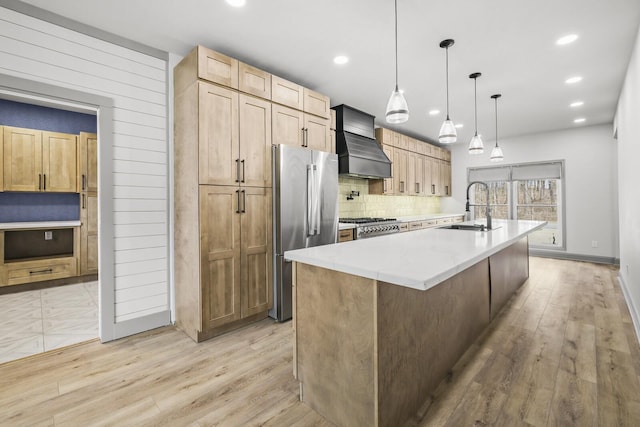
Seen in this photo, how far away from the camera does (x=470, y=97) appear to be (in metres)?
4.25

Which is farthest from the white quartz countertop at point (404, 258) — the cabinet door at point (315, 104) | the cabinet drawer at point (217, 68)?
the cabinet door at point (315, 104)

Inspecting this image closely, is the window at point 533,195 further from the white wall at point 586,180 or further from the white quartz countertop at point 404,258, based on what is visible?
the white quartz countertop at point 404,258

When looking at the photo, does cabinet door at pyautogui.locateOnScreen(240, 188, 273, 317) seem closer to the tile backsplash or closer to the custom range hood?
the custom range hood

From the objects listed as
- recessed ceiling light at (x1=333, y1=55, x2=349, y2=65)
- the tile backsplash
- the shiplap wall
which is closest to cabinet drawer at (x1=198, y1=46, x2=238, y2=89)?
the shiplap wall

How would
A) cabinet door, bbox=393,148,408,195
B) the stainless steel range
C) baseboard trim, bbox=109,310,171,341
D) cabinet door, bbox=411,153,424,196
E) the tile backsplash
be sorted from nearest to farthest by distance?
baseboard trim, bbox=109,310,171,341, the stainless steel range, the tile backsplash, cabinet door, bbox=393,148,408,195, cabinet door, bbox=411,153,424,196

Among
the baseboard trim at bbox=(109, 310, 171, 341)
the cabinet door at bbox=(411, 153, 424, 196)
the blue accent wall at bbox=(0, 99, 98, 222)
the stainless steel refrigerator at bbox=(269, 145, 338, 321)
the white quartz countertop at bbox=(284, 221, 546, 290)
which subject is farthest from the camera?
the cabinet door at bbox=(411, 153, 424, 196)

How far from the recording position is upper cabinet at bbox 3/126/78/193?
427cm

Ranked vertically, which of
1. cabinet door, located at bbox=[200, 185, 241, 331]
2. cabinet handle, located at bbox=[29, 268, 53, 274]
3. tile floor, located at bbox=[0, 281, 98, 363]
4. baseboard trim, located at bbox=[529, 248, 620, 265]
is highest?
cabinet door, located at bbox=[200, 185, 241, 331]

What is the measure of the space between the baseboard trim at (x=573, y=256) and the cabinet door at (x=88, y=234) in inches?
331

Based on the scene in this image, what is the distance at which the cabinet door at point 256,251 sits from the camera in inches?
115

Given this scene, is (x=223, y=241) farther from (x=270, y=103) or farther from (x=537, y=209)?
(x=537, y=209)

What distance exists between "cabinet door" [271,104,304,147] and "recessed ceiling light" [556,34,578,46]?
2547mm

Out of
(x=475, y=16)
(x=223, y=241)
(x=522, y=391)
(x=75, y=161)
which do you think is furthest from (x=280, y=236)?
(x=75, y=161)

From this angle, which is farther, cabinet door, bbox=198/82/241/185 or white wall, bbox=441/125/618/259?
white wall, bbox=441/125/618/259
